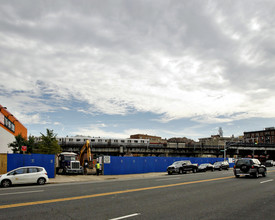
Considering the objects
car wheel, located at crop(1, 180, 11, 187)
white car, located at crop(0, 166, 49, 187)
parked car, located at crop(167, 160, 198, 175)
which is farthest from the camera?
parked car, located at crop(167, 160, 198, 175)

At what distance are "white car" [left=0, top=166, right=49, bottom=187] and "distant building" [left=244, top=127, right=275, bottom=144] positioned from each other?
148m

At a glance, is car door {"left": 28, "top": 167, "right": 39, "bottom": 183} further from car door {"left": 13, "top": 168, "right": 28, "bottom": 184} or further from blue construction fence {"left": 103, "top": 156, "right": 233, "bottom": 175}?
blue construction fence {"left": 103, "top": 156, "right": 233, "bottom": 175}

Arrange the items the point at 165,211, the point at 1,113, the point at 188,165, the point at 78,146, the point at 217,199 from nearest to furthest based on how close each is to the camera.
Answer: the point at 165,211 < the point at 217,199 < the point at 188,165 < the point at 1,113 < the point at 78,146

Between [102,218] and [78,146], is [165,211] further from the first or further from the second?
[78,146]

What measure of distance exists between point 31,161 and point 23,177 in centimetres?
759

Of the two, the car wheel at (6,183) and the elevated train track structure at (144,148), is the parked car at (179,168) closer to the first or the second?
the car wheel at (6,183)

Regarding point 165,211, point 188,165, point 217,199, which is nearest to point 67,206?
point 165,211

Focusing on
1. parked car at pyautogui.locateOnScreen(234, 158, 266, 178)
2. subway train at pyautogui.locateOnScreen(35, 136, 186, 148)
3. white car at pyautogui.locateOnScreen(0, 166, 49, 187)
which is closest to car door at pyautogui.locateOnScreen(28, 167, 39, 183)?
white car at pyautogui.locateOnScreen(0, 166, 49, 187)

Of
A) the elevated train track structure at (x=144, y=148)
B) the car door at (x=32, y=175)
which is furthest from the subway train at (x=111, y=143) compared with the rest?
the car door at (x=32, y=175)

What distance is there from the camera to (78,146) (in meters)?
84.2

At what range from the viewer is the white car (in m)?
18.3

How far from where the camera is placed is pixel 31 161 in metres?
26.2

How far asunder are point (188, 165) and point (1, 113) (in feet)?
93.8

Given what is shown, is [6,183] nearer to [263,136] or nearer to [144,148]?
[144,148]
